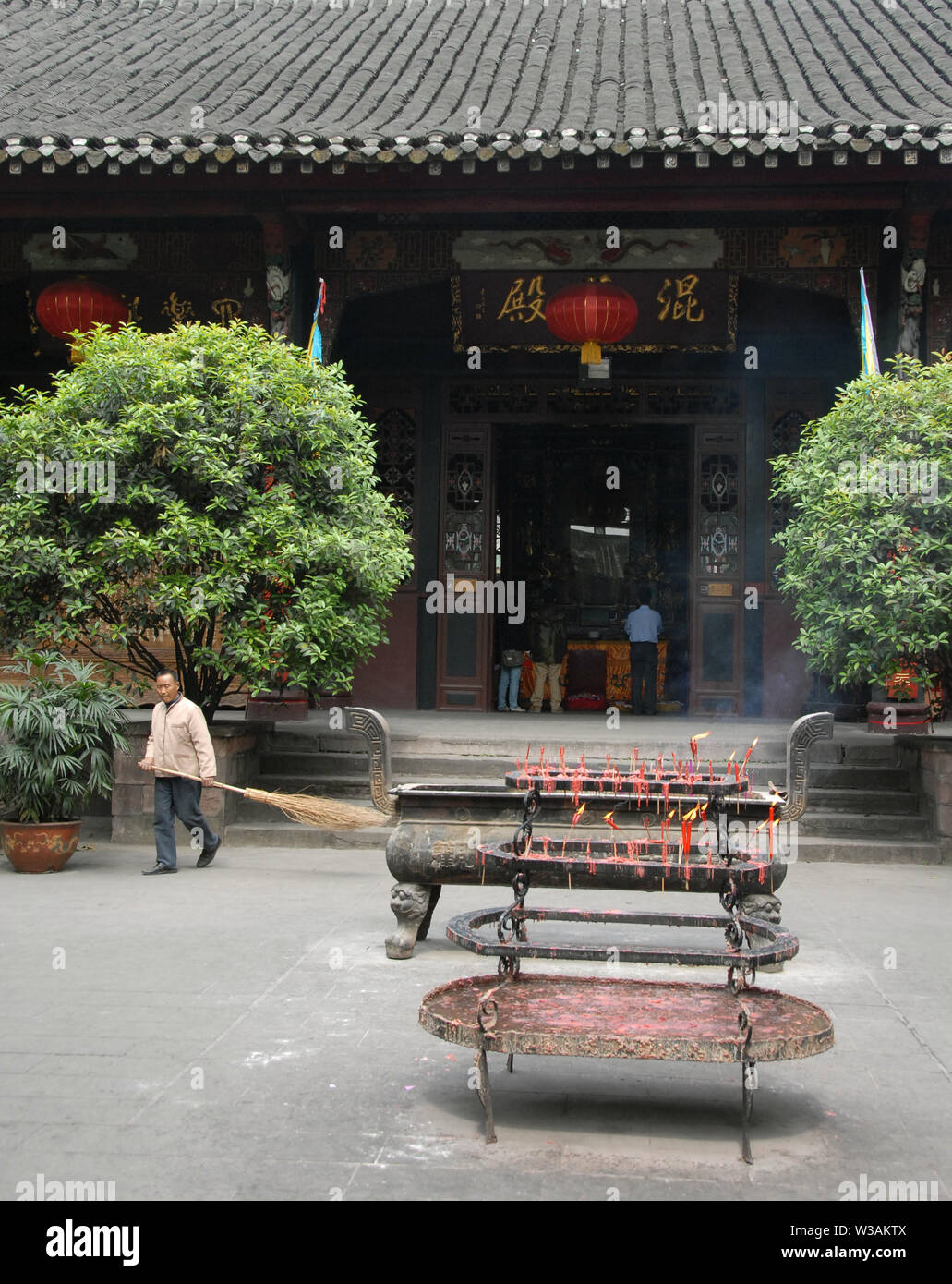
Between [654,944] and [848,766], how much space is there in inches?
134

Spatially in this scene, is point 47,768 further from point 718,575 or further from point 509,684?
point 718,575

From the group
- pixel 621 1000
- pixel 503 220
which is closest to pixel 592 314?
pixel 503 220

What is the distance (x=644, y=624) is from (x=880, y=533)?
4.79m

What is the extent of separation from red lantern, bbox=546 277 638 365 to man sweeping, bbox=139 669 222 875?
4459 mm

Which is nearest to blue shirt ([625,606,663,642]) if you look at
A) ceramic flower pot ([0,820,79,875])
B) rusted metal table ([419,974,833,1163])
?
ceramic flower pot ([0,820,79,875])

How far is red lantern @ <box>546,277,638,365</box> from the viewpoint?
9.88m

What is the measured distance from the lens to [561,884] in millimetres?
5234

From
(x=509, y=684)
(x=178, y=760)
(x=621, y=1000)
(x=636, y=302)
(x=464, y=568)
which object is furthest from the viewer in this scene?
(x=509, y=684)

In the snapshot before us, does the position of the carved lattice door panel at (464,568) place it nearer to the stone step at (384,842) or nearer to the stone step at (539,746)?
the stone step at (539,746)

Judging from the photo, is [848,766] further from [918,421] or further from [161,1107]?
[161,1107]

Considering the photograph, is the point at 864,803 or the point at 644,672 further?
the point at 644,672

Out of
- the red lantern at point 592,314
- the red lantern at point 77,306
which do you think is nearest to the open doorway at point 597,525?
the red lantern at point 592,314

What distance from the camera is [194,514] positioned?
8.17 metres

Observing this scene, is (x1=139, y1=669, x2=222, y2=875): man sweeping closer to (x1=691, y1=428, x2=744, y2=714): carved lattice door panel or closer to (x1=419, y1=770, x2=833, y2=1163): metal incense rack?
(x1=419, y1=770, x2=833, y2=1163): metal incense rack
